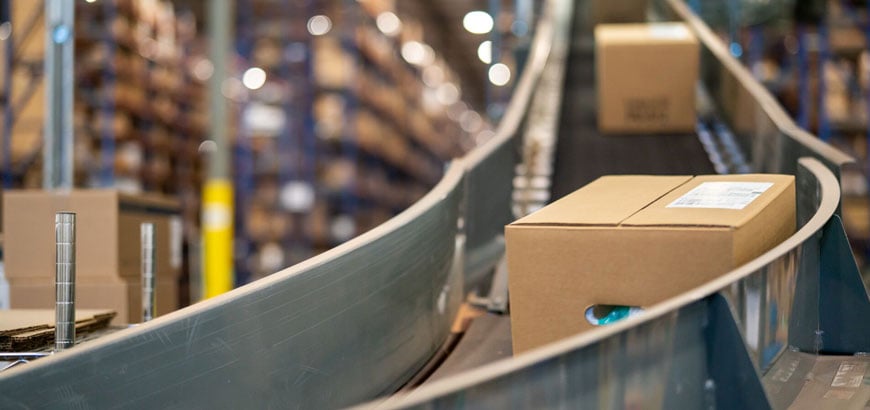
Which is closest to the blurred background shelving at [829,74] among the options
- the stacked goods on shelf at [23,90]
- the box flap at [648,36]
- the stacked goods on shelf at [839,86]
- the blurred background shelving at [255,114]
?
the stacked goods on shelf at [839,86]

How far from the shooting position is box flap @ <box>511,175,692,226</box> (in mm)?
2316

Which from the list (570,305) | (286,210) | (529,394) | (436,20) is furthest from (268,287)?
(436,20)

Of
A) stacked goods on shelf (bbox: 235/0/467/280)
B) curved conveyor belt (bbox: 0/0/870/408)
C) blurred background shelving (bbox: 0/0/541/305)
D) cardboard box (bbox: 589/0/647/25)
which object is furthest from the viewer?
cardboard box (bbox: 589/0/647/25)

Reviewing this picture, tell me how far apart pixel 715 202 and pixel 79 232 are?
2.65 metres

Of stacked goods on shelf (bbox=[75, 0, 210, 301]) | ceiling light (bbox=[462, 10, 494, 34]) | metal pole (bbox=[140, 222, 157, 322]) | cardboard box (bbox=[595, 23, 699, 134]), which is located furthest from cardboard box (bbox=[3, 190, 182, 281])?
ceiling light (bbox=[462, 10, 494, 34])

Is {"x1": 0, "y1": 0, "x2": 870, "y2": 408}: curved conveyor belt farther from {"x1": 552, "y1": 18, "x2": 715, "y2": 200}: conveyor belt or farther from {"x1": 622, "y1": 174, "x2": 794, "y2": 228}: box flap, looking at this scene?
{"x1": 552, "y1": 18, "x2": 715, "y2": 200}: conveyor belt

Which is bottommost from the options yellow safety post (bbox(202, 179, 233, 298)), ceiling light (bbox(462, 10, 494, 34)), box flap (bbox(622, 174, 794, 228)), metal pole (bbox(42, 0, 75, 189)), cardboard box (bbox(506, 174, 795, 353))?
yellow safety post (bbox(202, 179, 233, 298))

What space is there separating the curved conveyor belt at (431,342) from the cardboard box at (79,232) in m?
1.42

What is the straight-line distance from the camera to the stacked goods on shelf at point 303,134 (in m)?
11.7

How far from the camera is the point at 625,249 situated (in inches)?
86.7

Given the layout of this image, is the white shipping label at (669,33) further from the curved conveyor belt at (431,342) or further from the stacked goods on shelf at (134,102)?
Answer: the stacked goods on shelf at (134,102)

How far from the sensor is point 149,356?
2.16 metres

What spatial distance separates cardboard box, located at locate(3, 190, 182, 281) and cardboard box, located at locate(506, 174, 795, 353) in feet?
7.19

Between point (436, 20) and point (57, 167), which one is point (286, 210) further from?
point (436, 20)
